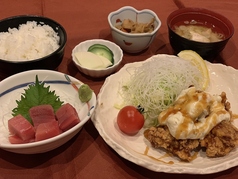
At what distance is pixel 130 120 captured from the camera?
167cm

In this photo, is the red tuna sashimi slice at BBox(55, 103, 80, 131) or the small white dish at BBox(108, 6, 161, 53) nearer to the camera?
the red tuna sashimi slice at BBox(55, 103, 80, 131)

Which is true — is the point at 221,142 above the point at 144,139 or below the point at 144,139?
above

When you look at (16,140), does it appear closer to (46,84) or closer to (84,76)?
(46,84)

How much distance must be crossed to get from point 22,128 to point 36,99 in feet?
0.93

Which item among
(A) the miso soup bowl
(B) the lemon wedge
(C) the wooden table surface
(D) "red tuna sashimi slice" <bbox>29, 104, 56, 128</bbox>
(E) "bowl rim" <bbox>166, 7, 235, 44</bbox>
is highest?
(E) "bowl rim" <bbox>166, 7, 235, 44</bbox>

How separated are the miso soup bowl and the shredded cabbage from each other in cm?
21

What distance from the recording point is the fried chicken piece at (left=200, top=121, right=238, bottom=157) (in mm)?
1544

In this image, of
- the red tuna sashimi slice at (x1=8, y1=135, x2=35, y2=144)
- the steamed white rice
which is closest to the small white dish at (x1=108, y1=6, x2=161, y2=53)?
the steamed white rice

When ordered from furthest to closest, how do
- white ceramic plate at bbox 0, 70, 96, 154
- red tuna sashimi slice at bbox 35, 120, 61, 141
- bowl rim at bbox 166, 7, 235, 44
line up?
1. bowl rim at bbox 166, 7, 235, 44
2. white ceramic plate at bbox 0, 70, 96, 154
3. red tuna sashimi slice at bbox 35, 120, 61, 141

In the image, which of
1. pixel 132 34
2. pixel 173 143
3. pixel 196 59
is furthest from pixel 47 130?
pixel 196 59

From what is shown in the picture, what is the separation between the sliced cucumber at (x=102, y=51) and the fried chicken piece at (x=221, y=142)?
39.3 inches

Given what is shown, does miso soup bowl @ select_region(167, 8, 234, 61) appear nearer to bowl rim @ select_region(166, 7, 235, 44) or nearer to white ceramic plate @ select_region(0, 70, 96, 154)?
bowl rim @ select_region(166, 7, 235, 44)

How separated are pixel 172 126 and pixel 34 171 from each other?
31.3 inches

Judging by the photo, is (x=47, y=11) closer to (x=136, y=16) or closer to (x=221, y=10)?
(x=136, y=16)
